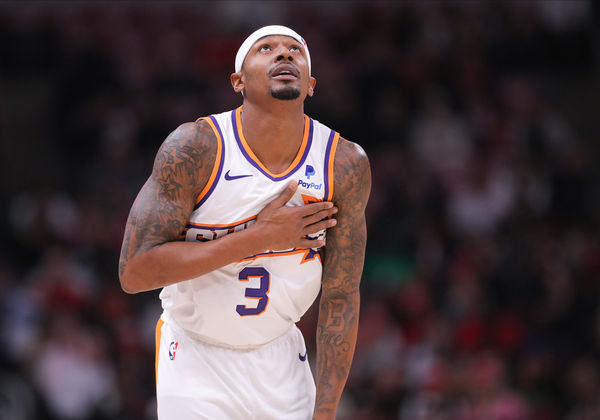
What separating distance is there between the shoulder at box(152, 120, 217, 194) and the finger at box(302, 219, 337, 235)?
0.57 meters

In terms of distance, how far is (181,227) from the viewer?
438 centimetres

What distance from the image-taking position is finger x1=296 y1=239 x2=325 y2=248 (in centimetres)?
453

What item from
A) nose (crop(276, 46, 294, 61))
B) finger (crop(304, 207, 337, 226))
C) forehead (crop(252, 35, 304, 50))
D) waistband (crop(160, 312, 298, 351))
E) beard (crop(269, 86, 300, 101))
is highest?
forehead (crop(252, 35, 304, 50))

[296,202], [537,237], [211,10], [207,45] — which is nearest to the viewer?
[296,202]

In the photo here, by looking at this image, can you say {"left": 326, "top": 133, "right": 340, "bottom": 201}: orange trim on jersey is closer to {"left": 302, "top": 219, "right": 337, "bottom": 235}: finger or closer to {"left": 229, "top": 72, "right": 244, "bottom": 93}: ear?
{"left": 302, "top": 219, "right": 337, "bottom": 235}: finger

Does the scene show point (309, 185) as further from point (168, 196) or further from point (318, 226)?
point (168, 196)

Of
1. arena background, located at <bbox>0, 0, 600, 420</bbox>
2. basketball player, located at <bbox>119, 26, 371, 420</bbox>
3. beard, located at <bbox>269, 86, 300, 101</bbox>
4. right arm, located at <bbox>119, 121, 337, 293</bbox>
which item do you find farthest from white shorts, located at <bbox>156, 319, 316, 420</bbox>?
arena background, located at <bbox>0, 0, 600, 420</bbox>

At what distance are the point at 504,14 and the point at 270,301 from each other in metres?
9.68

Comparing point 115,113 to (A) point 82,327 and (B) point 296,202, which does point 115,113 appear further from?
(B) point 296,202

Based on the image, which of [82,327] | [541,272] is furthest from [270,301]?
[541,272]

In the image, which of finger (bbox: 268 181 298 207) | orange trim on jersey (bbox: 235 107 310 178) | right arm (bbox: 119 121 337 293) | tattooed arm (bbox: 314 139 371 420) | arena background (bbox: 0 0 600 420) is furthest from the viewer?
arena background (bbox: 0 0 600 420)

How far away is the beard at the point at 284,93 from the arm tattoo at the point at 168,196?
1.47ft

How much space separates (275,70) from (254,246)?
0.91 metres

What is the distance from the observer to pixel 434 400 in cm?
870
